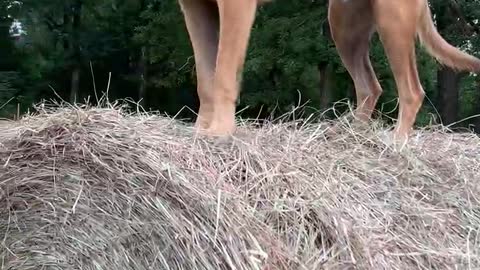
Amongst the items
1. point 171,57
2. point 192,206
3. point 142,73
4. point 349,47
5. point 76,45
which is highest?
point 349,47

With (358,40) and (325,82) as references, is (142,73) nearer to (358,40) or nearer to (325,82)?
(325,82)

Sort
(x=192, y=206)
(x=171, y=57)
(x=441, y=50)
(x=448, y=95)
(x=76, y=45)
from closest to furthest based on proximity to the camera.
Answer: (x=192, y=206)
(x=441, y=50)
(x=448, y=95)
(x=171, y=57)
(x=76, y=45)

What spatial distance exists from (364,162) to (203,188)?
2.65 ft

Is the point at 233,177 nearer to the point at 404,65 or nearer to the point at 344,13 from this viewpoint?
the point at 404,65

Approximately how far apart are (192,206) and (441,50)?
7.61ft

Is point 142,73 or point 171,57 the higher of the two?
point 171,57

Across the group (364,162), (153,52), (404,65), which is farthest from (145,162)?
(153,52)

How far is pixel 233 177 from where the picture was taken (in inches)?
84.9

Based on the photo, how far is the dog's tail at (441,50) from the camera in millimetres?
3746

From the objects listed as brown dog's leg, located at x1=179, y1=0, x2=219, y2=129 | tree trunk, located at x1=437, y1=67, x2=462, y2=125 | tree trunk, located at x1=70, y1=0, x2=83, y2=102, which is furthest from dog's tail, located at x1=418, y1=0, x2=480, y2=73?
tree trunk, located at x1=70, y1=0, x2=83, y2=102

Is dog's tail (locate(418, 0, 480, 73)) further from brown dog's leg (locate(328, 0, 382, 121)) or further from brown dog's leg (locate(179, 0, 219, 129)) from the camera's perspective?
brown dog's leg (locate(179, 0, 219, 129))

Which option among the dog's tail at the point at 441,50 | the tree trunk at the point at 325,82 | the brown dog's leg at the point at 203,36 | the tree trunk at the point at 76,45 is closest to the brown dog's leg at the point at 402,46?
the dog's tail at the point at 441,50

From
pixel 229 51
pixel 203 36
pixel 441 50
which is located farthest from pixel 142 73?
pixel 229 51

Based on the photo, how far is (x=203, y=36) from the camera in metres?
3.10
